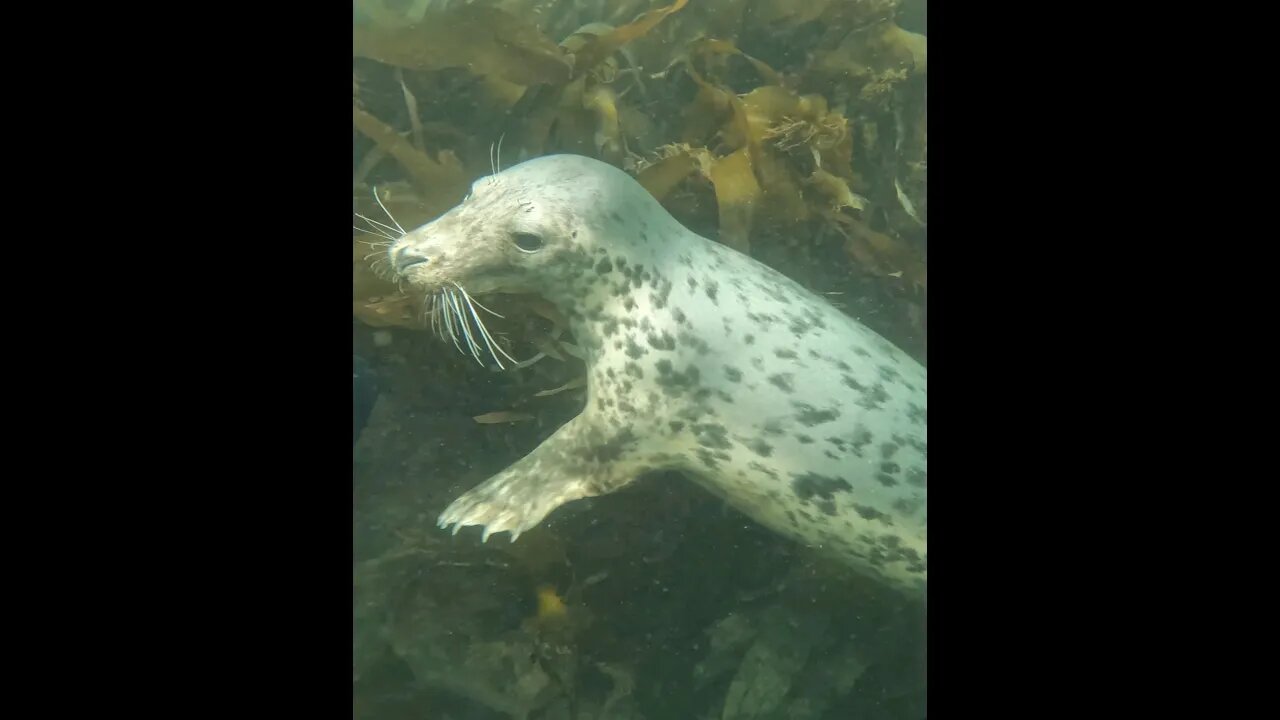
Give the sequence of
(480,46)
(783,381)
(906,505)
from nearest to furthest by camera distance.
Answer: (906,505), (783,381), (480,46)

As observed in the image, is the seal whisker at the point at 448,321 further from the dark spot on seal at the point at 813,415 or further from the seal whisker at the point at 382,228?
the dark spot on seal at the point at 813,415

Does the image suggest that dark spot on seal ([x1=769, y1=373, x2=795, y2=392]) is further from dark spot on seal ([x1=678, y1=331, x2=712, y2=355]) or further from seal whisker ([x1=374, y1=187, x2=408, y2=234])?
seal whisker ([x1=374, y1=187, x2=408, y2=234])

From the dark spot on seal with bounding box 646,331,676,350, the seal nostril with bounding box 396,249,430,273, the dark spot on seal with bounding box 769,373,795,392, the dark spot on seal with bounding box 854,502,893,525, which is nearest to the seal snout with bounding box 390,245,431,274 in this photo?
the seal nostril with bounding box 396,249,430,273

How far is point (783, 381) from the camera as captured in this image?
5.78ft

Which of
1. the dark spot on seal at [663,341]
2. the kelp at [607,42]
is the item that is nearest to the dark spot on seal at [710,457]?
the dark spot on seal at [663,341]

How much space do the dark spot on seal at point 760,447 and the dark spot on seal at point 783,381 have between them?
0.44 feet

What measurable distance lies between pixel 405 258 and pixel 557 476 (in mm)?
634

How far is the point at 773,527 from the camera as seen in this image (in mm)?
1704

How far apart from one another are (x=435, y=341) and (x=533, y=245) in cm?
34

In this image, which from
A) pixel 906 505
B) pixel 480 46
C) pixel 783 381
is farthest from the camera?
pixel 480 46

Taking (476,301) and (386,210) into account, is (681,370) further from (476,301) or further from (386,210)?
(386,210)

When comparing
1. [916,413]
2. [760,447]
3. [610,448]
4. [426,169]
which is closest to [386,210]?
[426,169]

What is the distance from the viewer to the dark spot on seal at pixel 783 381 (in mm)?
1757
